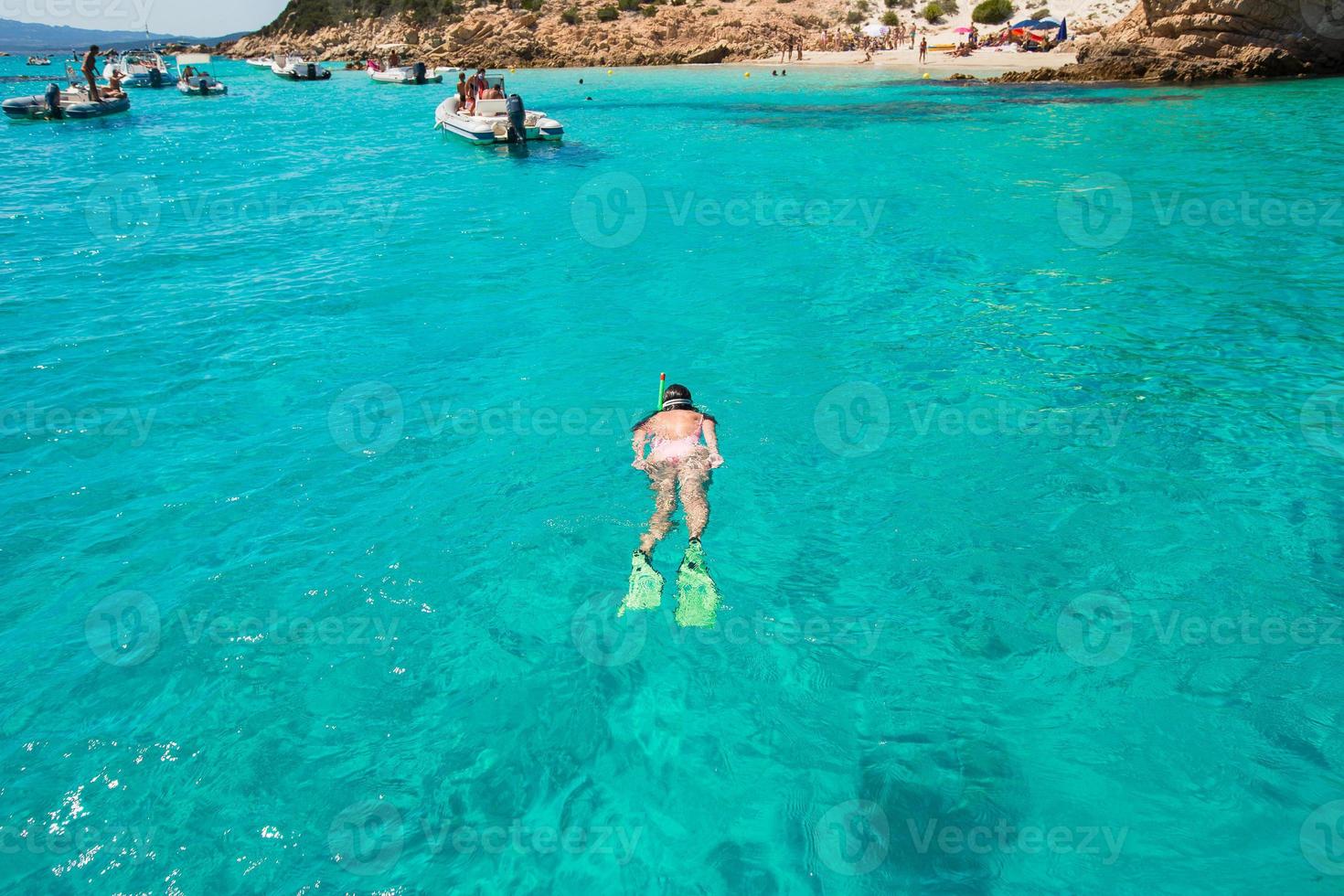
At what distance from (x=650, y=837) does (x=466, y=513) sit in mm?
3886

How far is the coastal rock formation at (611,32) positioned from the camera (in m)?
65.3

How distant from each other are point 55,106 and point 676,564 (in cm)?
4315

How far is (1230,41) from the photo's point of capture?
3481 centimetres

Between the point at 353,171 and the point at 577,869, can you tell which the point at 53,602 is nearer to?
the point at 577,869

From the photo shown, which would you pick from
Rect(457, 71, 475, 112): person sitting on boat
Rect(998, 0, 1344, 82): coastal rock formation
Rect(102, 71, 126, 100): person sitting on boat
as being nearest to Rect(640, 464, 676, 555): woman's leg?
Rect(457, 71, 475, 112): person sitting on boat

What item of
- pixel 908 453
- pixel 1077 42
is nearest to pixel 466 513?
pixel 908 453

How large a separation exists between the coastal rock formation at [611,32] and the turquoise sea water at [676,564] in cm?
5861

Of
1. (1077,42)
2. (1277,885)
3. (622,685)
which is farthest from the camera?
(1077,42)

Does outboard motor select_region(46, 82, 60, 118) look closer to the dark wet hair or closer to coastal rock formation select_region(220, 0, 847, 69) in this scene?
the dark wet hair

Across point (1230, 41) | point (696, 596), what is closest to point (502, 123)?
point (696, 596)

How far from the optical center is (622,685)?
17.7 feet

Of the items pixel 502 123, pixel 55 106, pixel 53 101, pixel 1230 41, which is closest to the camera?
pixel 502 123

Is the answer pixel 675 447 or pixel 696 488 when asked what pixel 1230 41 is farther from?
pixel 696 488

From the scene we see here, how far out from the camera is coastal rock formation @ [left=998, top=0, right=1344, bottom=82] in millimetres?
33344
